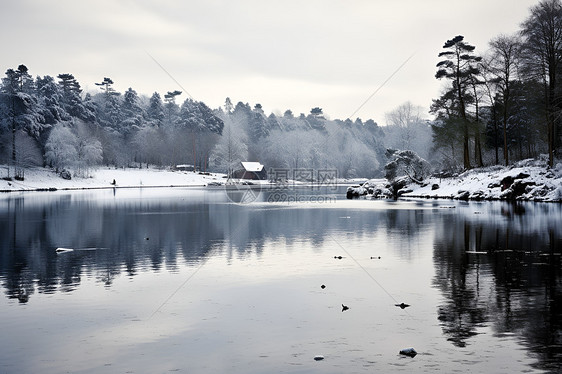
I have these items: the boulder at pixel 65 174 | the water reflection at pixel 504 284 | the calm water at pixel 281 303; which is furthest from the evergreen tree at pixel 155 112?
the water reflection at pixel 504 284

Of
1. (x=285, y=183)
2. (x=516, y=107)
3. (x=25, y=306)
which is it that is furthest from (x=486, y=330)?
(x=285, y=183)

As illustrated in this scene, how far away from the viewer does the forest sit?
56250mm

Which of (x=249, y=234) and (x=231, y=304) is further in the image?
(x=249, y=234)

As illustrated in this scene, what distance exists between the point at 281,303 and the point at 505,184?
1922 inches

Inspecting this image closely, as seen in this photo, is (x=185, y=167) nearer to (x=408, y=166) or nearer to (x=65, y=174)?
(x=65, y=174)

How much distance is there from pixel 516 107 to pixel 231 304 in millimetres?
61079

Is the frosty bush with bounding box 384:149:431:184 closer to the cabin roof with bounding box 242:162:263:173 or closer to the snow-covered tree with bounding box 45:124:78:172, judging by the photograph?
the snow-covered tree with bounding box 45:124:78:172

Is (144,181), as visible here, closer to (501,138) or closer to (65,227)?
(501,138)

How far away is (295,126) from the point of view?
646 ft

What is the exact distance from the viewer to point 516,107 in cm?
6494

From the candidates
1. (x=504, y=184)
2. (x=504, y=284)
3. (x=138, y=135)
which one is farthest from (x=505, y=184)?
(x=138, y=135)

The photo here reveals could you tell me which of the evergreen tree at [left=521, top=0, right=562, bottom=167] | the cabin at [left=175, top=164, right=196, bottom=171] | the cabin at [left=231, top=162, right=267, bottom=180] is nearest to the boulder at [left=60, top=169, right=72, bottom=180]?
the cabin at [left=175, top=164, right=196, bottom=171]

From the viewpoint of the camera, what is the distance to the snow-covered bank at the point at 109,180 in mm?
91812

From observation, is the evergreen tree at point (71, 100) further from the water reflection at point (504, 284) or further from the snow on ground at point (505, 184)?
the water reflection at point (504, 284)
